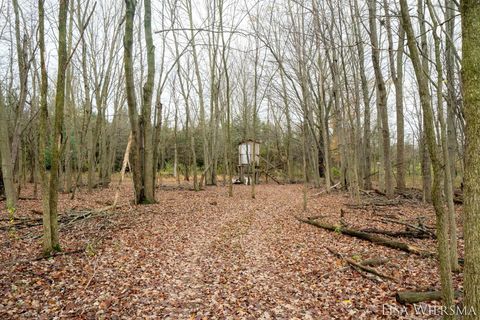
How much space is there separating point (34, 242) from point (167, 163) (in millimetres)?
28149

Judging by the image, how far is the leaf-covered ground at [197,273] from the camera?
366 centimetres

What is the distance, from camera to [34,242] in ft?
19.6

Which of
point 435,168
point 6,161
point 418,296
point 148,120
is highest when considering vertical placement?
point 148,120

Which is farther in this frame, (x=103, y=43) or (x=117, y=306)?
(x=103, y=43)

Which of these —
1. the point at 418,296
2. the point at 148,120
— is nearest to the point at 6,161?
the point at 148,120

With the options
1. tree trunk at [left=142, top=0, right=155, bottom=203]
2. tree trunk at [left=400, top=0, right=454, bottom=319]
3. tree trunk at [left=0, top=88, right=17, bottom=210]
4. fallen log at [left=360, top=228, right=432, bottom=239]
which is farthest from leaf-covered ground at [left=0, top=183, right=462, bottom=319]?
tree trunk at [left=142, top=0, right=155, bottom=203]

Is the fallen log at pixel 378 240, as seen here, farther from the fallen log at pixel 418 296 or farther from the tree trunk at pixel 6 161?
the tree trunk at pixel 6 161

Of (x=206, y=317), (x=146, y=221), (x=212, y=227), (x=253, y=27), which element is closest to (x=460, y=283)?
(x=206, y=317)

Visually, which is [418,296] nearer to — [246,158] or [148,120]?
[148,120]

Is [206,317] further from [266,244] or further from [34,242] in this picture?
[34,242]

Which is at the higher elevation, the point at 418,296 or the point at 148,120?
the point at 148,120

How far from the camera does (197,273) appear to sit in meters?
4.80

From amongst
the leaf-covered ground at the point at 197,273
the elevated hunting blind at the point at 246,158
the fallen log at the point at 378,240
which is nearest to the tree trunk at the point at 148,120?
the leaf-covered ground at the point at 197,273

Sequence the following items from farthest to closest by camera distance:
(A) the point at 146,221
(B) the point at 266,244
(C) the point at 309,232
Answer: (A) the point at 146,221 < (C) the point at 309,232 < (B) the point at 266,244
